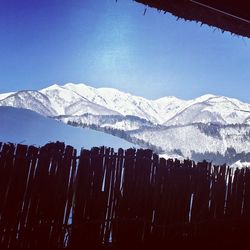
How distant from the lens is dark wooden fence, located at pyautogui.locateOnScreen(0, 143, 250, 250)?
4242 mm

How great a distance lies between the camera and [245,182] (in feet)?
22.3

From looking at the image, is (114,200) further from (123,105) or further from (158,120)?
(123,105)

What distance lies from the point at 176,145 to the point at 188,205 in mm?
27343

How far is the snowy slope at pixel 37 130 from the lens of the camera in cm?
1275

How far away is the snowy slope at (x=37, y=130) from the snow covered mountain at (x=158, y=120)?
21.8ft

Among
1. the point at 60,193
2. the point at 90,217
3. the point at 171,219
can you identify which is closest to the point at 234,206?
the point at 171,219

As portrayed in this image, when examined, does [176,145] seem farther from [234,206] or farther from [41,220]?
[41,220]

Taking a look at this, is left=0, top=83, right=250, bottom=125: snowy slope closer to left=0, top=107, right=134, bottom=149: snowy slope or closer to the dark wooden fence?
left=0, top=107, right=134, bottom=149: snowy slope

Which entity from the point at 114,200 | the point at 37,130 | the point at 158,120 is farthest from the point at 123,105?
the point at 114,200

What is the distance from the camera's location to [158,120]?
135 m

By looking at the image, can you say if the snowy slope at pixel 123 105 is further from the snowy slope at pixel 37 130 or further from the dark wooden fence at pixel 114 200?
the dark wooden fence at pixel 114 200

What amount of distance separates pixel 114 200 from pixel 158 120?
131m

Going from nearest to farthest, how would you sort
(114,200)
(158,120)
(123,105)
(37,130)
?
(114,200), (37,130), (158,120), (123,105)

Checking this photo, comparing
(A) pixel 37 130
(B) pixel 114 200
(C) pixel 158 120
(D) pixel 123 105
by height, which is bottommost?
(B) pixel 114 200
